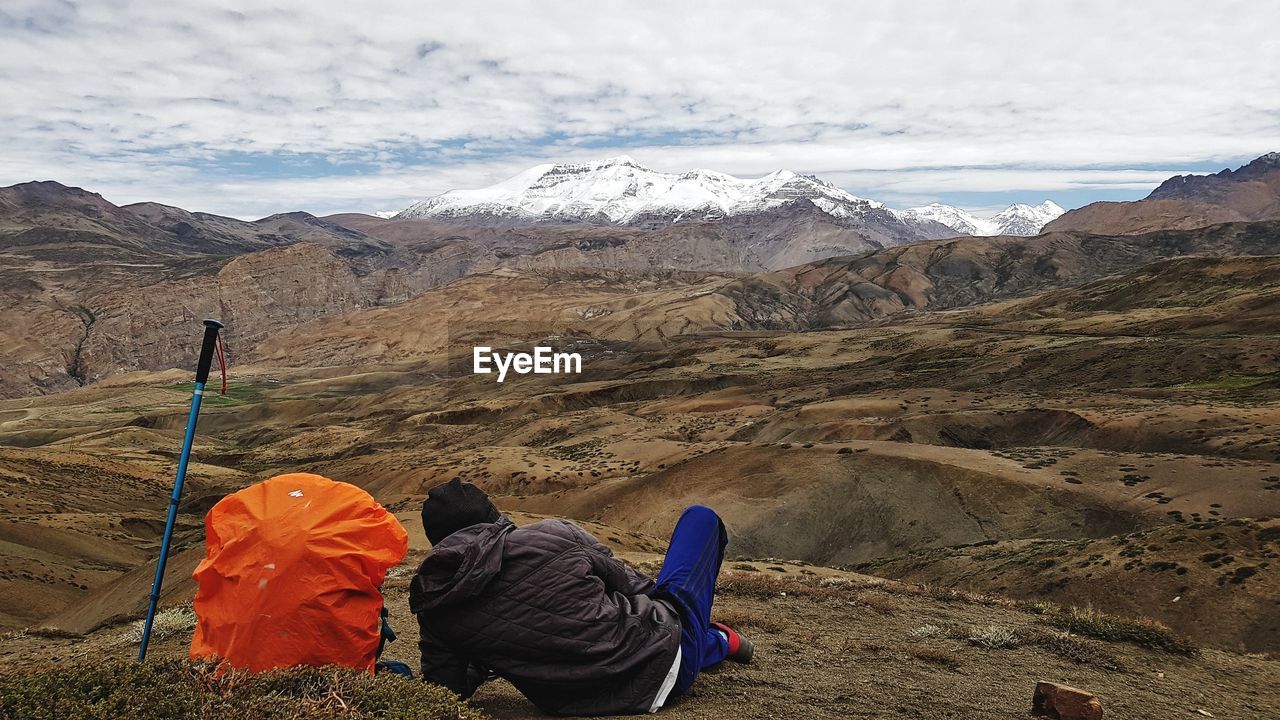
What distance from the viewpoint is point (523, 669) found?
4562mm

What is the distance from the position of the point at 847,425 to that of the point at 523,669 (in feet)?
122

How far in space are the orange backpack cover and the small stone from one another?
15.2ft

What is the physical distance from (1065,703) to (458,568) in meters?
4.34

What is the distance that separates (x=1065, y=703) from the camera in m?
5.27

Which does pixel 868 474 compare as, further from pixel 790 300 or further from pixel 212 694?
pixel 790 300

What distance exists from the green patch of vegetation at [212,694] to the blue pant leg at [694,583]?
166 centimetres

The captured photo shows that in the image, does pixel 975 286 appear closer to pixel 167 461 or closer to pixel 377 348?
pixel 377 348

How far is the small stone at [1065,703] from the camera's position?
518 centimetres

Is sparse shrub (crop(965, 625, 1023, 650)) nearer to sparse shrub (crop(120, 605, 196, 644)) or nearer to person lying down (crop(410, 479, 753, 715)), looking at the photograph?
person lying down (crop(410, 479, 753, 715))

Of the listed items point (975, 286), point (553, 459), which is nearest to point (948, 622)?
point (553, 459)

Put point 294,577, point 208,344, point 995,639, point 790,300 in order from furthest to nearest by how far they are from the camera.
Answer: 1. point 790,300
2. point 995,639
3. point 208,344
4. point 294,577

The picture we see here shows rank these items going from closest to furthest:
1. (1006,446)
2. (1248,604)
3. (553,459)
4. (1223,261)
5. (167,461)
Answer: (1248,604), (1006,446), (553,459), (167,461), (1223,261)

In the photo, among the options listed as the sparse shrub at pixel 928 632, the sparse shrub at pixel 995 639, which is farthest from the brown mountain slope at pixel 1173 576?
the sparse shrub at pixel 928 632

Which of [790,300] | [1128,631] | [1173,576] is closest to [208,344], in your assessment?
[1128,631]
